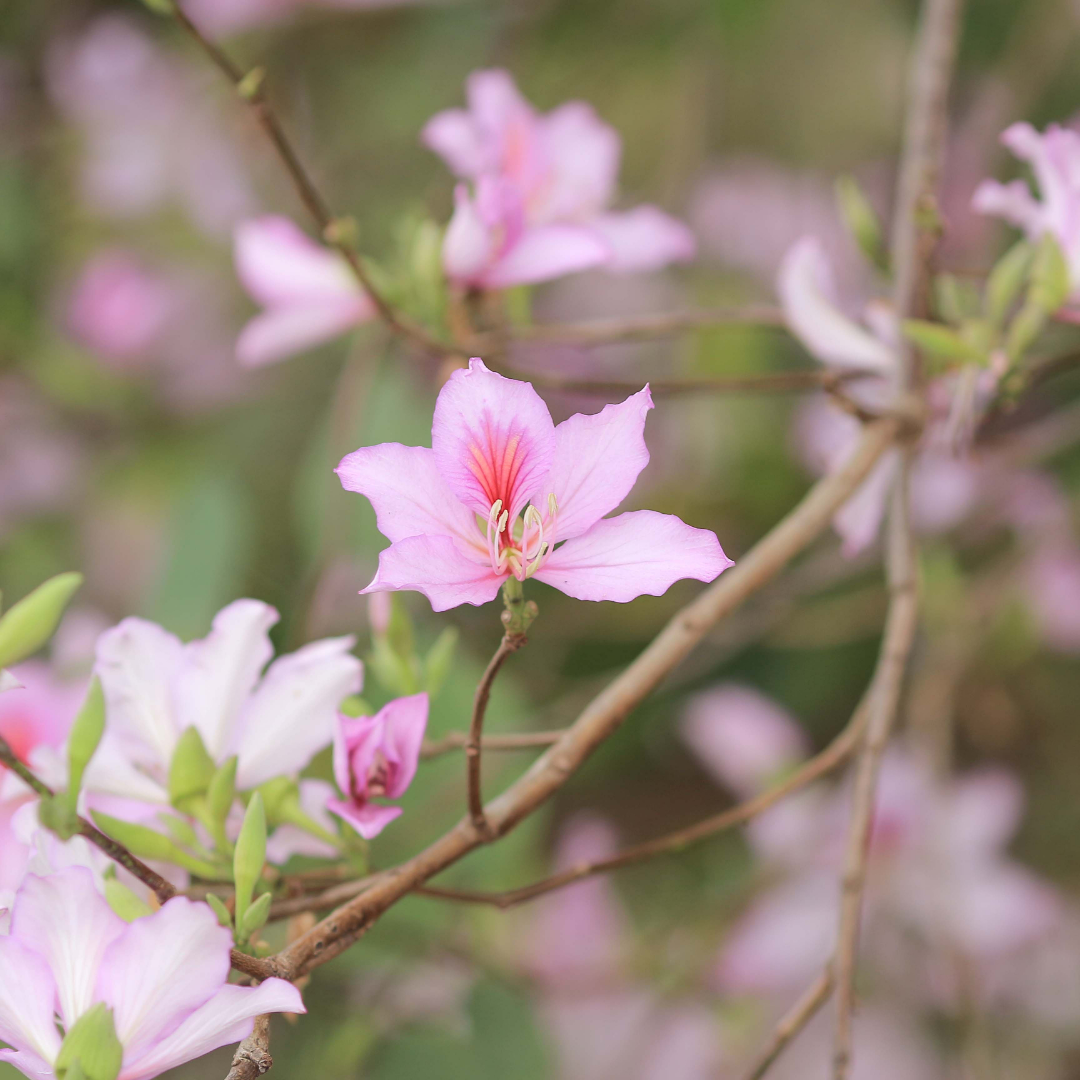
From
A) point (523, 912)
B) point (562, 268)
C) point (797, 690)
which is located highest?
point (562, 268)

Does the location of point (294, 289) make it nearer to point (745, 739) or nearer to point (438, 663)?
point (438, 663)

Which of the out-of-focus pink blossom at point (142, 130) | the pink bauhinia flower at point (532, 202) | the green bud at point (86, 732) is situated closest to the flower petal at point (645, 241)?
the pink bauhinia flower at point (532, 202)

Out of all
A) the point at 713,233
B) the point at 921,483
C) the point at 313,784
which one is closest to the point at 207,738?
the point at 313,784

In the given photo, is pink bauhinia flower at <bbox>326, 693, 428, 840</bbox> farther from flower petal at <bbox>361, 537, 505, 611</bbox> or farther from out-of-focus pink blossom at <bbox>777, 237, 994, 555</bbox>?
out-of-focus pink blossom at <bbox>777, 237, 994, 555</bbox>

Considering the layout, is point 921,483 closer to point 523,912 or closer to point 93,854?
point 523,912

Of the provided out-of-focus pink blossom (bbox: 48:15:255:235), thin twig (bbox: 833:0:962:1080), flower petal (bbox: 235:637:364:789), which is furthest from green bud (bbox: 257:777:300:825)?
out-of-focus pink blossom (bbox: 48:15:255:235)

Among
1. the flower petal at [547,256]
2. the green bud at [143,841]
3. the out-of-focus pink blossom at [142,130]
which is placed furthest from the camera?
the out-of-focus pink blossom at [142,130]

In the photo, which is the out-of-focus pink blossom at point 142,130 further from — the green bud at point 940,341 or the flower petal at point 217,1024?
the flower petal at point 217,1024

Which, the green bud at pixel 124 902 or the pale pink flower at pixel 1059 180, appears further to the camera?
the pale pink flower at pixel 1059 180
